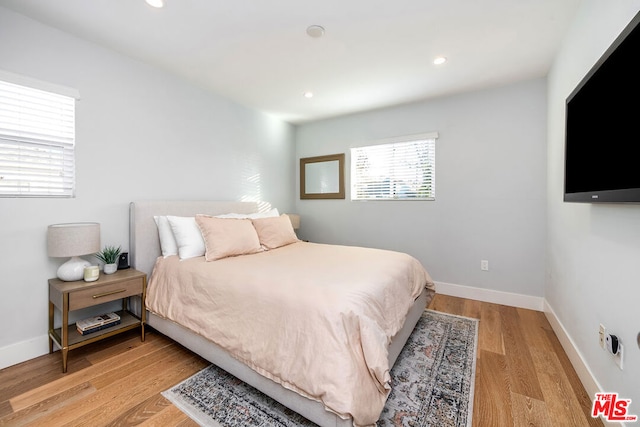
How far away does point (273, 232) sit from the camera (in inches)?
116

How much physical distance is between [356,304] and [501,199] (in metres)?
2.60

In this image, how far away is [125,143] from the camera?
96.9 inches

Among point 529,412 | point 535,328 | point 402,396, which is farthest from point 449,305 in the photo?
point 402,396

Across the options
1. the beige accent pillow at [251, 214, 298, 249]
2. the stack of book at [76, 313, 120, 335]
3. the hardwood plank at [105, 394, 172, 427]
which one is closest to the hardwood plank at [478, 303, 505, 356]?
the beige accent pillow at [251, 214, 298, 249]

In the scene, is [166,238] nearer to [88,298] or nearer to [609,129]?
[88,298]

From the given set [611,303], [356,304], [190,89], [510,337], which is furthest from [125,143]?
[510,337]

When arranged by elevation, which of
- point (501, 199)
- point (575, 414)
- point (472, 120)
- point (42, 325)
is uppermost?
point (472, 120)

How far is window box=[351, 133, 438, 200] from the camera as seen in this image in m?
3.50

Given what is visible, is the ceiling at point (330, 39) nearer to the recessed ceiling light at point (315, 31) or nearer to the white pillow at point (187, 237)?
the recessed ceiling light at point (315, 31)

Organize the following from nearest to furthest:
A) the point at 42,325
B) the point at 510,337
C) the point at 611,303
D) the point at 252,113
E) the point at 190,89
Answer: the point at 611,303, the point at 42,325, the point at 510,337, the point at 190,89, the point at 252,113

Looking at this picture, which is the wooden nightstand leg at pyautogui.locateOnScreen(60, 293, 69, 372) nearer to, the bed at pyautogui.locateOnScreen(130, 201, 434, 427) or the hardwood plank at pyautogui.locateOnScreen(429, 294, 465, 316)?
the bed at pyautogui.locateOnScreen(130, 201, 434, 427)

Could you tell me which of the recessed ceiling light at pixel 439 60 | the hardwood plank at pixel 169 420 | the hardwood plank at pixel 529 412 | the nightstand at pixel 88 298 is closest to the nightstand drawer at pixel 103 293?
the nightstand at pixel 88 298

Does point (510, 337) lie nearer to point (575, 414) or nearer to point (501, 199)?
point (575, 414)

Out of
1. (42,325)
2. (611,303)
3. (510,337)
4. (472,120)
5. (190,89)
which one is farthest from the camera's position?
(472,120)
